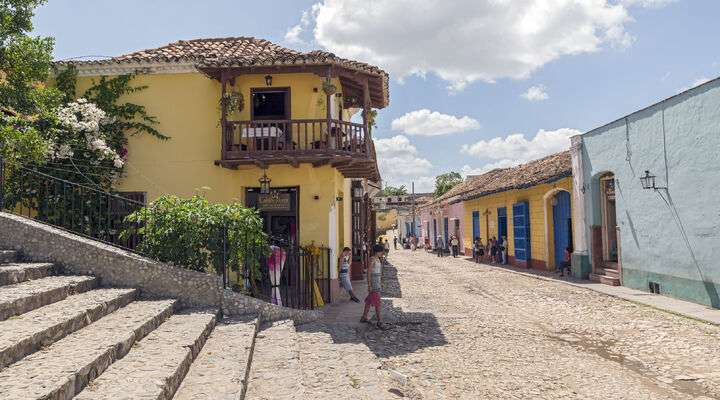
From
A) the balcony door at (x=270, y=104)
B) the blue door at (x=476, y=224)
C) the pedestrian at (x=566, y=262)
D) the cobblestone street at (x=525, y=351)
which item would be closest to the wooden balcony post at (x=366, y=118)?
the balcony door at (x=270, y=104)

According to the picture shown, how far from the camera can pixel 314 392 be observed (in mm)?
4609

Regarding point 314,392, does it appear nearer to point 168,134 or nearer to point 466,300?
point 466,300

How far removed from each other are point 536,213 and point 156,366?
1635 cm

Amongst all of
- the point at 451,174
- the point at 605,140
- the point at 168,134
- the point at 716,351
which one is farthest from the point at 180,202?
the point at 451,174

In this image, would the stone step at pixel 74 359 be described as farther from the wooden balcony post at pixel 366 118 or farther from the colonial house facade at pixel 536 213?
the colonial house facade at pixel 536 213

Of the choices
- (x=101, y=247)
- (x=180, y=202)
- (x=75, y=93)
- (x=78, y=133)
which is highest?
(x=75, y=93)

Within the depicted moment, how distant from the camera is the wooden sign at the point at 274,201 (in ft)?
36.9

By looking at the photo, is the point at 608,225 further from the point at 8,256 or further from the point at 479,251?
the point at 8,256

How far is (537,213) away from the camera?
17.8m

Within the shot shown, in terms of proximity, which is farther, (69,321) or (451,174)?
(451,174)

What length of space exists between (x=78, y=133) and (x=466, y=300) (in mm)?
9425

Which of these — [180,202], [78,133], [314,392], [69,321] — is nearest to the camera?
[69,321]

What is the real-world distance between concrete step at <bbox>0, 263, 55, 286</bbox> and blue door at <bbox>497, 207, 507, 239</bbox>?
60.4 feet

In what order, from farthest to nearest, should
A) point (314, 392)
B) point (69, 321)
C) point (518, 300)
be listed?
1. point (518, 300)
2. point (314, 392)
3. point (69, 321)
